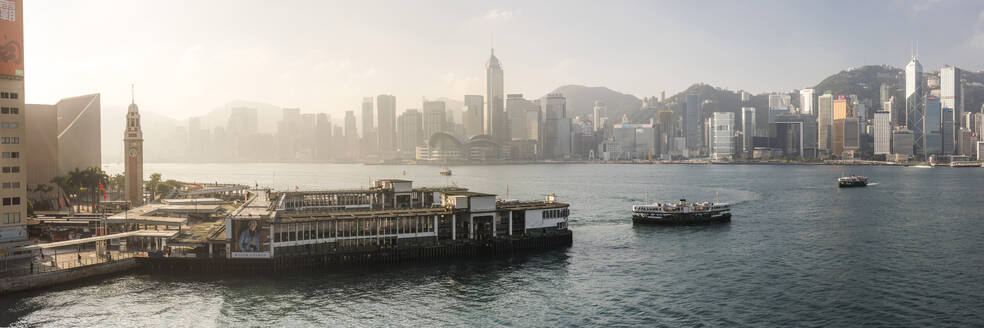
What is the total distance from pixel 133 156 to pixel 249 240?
47.0m

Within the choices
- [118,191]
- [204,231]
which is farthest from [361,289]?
[118,191]

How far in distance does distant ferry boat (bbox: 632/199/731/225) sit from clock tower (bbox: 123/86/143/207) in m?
70.2

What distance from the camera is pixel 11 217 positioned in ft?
167

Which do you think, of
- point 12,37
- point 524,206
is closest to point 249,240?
point 12,37

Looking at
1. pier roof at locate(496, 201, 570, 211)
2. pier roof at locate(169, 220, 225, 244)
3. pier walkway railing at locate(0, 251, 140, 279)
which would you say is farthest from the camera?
pier roof at locate(496, 201, 570, 211)

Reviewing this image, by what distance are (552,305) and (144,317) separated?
26.5m

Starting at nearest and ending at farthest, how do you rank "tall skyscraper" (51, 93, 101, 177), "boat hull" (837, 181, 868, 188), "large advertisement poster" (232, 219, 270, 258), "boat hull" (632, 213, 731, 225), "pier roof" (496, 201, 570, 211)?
1. "large advertisement poster" (232, 219, 270, 258)
2. "pier roof" (496, 201, 570, 211)
3. "boat hull" (632, 213, 731, 225)
4. "tall skyscraper" (51, 93, 101, 177)
5. "boat hull" (837, 181, 868, 188)

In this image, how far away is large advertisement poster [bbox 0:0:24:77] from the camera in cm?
5078

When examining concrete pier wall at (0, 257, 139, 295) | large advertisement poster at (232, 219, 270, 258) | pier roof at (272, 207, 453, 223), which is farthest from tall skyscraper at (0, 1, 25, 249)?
pier roof at (272, 207, 453, 223)

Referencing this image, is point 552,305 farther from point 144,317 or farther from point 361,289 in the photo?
point 144,317

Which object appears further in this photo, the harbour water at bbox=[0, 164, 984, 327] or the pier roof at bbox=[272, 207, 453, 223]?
the pier roof at bbox=[272, 207, 453, 223]

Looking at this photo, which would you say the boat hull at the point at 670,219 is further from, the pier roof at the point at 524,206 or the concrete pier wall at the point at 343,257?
the concrete pier wall at the point at 343,257

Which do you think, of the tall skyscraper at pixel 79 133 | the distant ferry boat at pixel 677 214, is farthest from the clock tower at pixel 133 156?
the distant ferry boat at pixel 677 214

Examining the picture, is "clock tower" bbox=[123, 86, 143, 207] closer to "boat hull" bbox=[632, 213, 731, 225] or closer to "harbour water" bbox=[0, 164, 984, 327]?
"harbour water" bbox=[0, 164, 984, 327]
